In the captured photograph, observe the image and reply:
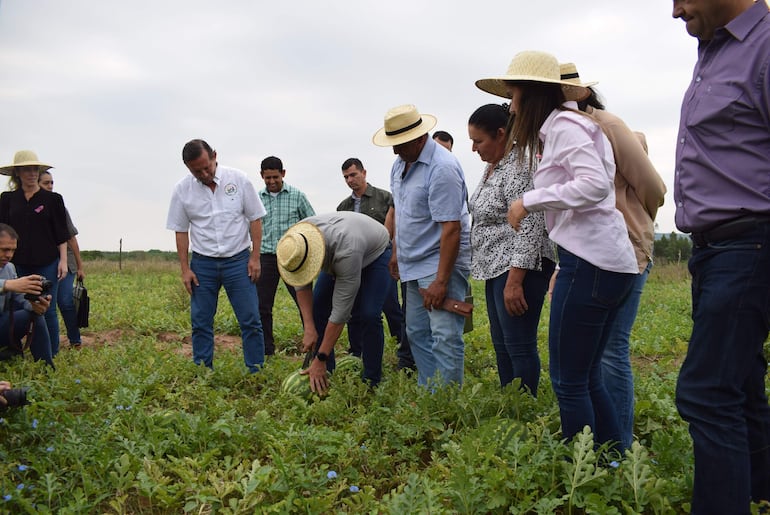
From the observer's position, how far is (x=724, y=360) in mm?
2258

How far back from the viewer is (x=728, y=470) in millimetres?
2277

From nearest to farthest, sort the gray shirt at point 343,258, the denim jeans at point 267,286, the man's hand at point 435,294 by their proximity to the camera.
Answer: the man's hand at point 435,294
the gray shirt at point 343,258
the denim jeans at point 267,286

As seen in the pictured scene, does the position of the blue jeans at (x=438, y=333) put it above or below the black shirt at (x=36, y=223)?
below

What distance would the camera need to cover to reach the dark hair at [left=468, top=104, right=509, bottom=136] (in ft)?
12.7

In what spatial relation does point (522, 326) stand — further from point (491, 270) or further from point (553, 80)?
point (553, 80)

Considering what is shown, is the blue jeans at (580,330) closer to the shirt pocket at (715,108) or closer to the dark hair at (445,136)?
the shirt pocket at (715,108)

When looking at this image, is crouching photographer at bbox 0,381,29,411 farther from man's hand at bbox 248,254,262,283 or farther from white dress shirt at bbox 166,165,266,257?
man's hand at bbox 248,254,262,283

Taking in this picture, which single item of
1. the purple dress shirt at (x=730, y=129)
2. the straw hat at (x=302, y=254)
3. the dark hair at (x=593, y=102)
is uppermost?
the dark hair at (x=593, y=102)

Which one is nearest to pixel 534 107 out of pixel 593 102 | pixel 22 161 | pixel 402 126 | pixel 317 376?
pixel 593 102

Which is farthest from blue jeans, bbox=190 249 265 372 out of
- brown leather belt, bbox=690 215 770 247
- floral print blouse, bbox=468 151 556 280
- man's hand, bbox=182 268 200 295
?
brown leather belt, bbox=690 215 770 247

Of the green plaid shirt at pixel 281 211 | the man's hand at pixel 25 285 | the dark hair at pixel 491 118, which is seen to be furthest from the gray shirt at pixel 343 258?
the green plaid shirt at pixel 281 211

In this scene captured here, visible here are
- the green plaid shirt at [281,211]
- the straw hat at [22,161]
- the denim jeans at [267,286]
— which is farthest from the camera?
the green plaid shirt at [281,211]

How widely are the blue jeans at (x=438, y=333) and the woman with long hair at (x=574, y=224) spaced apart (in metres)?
1.31

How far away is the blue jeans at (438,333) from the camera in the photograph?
4.25 m
